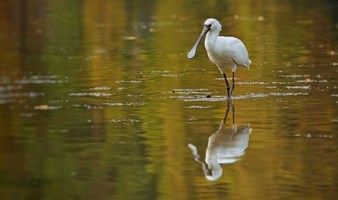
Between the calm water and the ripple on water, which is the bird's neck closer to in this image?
the calm water

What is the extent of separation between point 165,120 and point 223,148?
7.34 feet

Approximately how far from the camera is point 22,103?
17.3 metres

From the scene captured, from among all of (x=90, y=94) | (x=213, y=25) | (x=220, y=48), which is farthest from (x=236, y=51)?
(x=90, y=94)

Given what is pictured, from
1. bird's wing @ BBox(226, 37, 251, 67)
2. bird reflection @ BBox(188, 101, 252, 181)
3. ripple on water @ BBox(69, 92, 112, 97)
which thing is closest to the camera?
bird reflection @ BBox(188, 101, 252, 181)

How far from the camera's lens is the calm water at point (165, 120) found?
36.6 ft

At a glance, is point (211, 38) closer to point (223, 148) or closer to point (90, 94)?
point (90, 94)

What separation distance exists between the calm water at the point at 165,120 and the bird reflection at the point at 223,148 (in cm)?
1

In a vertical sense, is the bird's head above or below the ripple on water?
above

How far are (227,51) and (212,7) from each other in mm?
25256

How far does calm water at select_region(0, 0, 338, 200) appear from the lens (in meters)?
11.2

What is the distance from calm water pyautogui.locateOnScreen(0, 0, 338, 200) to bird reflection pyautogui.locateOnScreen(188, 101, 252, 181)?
13 millimetres

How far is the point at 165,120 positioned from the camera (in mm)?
15047

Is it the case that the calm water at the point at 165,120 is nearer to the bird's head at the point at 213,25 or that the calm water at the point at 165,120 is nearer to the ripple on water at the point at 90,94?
the ripple on water at the point at 90,94

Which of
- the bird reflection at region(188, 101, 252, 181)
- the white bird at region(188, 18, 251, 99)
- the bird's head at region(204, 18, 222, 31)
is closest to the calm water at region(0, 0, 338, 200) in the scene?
the bird reflection at region(188, 101, 252, 181)
